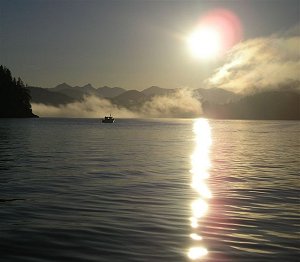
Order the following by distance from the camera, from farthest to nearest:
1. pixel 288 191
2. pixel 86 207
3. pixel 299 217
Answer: pixel 288 191 → pixel 86 207 → pixel 299 217

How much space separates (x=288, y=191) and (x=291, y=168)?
1518 centimetres

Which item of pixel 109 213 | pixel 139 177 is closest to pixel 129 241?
pixel 109 213

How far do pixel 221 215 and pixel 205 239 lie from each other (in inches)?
168

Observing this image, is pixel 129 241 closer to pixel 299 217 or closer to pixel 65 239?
pixel 65 239

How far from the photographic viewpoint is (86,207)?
19.8m

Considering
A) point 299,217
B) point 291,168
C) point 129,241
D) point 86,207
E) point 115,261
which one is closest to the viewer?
point 115,261

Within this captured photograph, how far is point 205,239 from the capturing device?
14.5 metres

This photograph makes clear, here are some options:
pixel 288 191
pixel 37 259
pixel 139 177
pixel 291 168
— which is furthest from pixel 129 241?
pixel 291 168

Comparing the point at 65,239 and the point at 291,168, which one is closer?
the point at 65,239

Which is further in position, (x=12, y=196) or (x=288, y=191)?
(x=288, y=191)

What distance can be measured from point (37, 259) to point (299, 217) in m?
11.6

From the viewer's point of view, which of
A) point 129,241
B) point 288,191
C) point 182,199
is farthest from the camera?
point 288,191

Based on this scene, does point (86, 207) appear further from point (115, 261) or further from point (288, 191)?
point (288, 191)

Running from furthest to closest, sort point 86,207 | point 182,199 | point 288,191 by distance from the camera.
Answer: point 288,191
point 182,199
point 86,207
